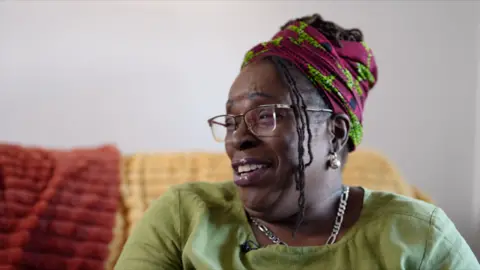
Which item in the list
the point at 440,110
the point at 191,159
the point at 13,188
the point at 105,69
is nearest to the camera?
the point at 13,188

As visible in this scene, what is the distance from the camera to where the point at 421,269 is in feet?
2.98

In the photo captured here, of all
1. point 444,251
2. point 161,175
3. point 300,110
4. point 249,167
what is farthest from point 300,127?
point 161,175

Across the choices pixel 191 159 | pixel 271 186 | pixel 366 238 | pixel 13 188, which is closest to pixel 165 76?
pixel 191 159

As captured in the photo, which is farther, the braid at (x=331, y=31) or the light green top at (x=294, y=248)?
the braid at (x=331, y=31)

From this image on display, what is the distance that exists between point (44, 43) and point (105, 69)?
0.21m

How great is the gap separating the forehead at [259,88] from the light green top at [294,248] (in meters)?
0.27

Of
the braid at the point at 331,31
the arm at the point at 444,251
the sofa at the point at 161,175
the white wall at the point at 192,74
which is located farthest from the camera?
the white wall at the point at 192,74

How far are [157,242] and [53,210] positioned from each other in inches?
13.1

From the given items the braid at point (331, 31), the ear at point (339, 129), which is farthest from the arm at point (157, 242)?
the braid at point (331, 31)

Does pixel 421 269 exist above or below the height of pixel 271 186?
below

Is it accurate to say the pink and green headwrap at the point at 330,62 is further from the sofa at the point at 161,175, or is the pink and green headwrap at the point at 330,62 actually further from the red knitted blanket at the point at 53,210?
the red knitted blanket at the point at 53,210

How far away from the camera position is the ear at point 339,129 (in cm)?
100

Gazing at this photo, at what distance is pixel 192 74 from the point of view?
162 cm

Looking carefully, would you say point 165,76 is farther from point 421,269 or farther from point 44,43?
point 421,269
